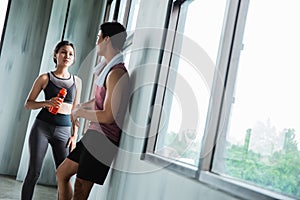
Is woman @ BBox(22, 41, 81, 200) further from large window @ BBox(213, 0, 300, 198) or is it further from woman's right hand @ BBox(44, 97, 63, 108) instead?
large window @ BBox(213, 0, 300, 198)

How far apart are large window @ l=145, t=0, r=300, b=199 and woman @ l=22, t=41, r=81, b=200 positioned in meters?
1.16

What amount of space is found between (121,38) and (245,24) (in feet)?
3.52

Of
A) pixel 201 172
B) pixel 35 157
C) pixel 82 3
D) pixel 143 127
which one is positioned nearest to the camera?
pixel 201 172

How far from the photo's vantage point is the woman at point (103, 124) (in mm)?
2066

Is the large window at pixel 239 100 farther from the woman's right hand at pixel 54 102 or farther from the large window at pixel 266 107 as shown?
the woman's right hand at pixel 54 102

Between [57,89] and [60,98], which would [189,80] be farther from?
[57,89]

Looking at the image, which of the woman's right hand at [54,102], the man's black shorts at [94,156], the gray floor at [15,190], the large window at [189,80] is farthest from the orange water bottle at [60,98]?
the large window at [189,80]

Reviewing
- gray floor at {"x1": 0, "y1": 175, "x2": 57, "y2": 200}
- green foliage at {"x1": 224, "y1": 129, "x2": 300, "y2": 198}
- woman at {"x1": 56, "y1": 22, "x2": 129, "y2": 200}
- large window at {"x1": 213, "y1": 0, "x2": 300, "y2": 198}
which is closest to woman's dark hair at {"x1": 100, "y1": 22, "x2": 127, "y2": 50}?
woman at {"x1": 56, "y1": 22, "x2": 129, "y2": 200}

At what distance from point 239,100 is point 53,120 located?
6.14 ft

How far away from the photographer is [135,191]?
1.86 meters

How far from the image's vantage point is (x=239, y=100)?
50.8 inches

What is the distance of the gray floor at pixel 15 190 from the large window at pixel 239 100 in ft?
6.58

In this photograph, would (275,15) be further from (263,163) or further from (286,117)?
(263,163)

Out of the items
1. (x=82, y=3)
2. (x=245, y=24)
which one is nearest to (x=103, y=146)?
(x=245, y=24)
